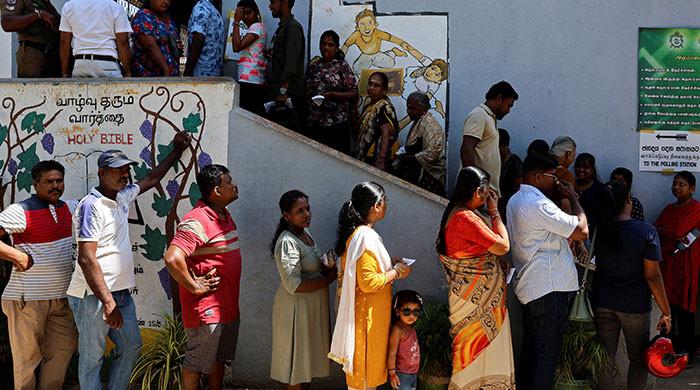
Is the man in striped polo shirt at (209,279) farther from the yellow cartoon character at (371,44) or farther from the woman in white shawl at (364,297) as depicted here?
the yellow cartoon character at (371,44)

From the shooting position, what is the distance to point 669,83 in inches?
283

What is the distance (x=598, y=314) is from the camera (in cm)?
518

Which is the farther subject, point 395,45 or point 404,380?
point 395,45

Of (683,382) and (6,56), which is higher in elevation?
(6,56)

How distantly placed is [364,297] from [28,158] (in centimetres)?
323

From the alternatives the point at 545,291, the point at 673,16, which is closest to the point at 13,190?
the point at 545,291

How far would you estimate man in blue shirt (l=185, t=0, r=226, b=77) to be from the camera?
Result: 684 cm

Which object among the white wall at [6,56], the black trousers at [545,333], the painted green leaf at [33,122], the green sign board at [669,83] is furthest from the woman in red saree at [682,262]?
the white wall at [6,56]

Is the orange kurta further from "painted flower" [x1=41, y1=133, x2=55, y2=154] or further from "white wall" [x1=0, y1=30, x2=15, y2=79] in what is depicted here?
"white wall" [x1=0, y1=30, x2=15, y2=79]

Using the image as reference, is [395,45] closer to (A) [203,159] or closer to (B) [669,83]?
(A) [203,159]

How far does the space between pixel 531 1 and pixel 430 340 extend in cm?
370

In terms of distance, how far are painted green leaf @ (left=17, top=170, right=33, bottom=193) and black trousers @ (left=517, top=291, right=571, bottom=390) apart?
159 inches

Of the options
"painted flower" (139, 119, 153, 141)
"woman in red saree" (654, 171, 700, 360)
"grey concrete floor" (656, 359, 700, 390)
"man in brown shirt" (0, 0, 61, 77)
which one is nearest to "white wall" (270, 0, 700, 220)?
"woman in red saree" (654, 171, 700, 360)

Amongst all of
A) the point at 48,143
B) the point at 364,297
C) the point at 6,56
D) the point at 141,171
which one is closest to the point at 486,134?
Result: the point at 364,297
